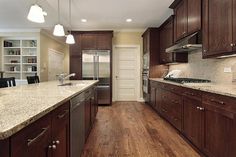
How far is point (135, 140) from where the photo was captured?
3117 millimetres

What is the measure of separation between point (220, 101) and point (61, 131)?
5.21ft

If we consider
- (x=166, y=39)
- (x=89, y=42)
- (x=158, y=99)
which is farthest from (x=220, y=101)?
(x=89, y=42)

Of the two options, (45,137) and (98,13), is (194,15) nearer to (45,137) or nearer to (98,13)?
(98,13)

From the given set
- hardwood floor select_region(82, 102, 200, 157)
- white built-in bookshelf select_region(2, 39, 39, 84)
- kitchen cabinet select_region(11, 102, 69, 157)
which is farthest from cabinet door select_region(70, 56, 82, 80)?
kitchen cabinet select_region(11, 102, 69, 157)

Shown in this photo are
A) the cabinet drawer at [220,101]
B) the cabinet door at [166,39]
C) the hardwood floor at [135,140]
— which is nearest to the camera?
the cabinet drawer at [220,101]

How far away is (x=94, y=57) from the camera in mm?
6395

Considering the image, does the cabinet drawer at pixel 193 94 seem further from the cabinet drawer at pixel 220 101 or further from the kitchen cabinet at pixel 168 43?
the kitchen cabinet at pixel 168 43

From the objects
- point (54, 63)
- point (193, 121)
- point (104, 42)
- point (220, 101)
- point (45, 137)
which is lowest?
point (193, 121)

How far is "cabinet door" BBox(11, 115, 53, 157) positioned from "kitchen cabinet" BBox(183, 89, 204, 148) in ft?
6.38

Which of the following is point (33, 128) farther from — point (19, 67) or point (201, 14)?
point (19, 67)

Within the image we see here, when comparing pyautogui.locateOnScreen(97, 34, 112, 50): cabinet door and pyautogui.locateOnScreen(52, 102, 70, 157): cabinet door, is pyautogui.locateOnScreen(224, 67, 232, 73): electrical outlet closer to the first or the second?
pyautogui.locateOnScreen(52, 102, 70, 157): cabinet door

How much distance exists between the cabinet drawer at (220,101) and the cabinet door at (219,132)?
0.12 feet

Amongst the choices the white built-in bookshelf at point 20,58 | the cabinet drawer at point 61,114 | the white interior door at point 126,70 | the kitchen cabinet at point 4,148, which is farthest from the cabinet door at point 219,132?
the white built-in bookshelf at point 20,58

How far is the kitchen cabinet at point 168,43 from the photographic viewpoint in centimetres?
464
